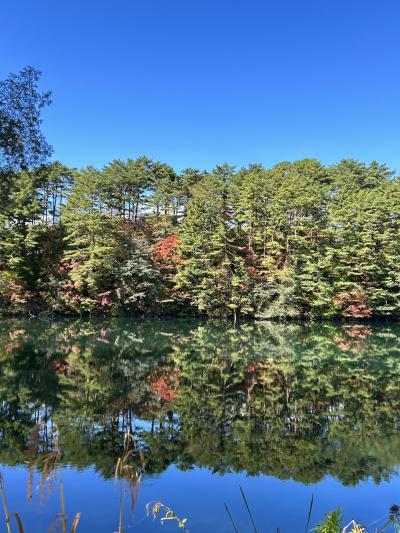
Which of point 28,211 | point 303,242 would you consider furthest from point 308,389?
point 28,211

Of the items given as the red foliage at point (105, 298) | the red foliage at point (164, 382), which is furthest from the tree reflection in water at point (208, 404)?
the red foliage at point (105, 298)

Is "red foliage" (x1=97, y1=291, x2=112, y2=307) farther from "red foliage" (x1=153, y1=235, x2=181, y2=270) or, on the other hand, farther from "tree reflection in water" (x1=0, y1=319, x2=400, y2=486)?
"tree reflection in water" (x1=0, y1=319, x2=400, y2=486)

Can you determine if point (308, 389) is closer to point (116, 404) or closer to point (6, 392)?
point (116, 404)

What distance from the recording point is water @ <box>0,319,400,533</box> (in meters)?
5.67

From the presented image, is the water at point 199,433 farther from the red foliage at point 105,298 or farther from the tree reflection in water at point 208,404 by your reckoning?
the red foliage at point 105,298

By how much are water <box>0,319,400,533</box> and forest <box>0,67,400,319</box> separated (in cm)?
1408

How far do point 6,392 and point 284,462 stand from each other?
24.1ft

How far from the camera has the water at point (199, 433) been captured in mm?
5668

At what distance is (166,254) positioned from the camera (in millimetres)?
34656

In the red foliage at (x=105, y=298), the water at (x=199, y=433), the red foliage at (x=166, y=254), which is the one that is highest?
the red foliage at (x=166, y=254)

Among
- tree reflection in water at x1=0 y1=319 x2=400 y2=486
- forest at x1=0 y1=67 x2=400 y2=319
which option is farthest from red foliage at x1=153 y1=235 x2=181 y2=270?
tree reflection in water at x1=0 y1=319 x2=400 y2=486

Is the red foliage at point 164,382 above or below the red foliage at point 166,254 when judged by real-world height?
below

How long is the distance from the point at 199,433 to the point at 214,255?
25.6 meters

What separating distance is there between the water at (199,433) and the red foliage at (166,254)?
16.1m
